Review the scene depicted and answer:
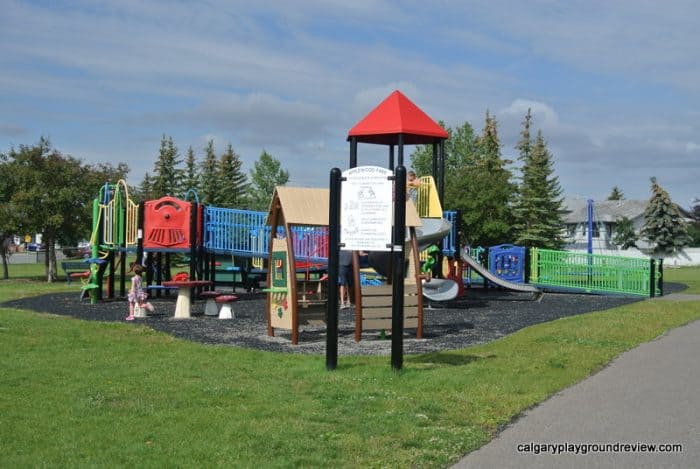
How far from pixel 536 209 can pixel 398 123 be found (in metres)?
39.6

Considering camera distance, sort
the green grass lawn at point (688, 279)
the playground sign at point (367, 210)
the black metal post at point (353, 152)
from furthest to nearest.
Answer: the green grass lawn at point (688, 279)
the black metal post at point (353, 152)
the playground sign at point (367, 210)

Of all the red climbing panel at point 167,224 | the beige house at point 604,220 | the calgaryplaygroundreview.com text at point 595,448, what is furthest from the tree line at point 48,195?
the beige house at point 604,220

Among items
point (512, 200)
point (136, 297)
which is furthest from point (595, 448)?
point (512, 200)

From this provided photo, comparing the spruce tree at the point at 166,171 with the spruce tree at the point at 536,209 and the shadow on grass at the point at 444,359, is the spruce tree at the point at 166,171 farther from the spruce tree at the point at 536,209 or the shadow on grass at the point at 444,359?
the shadow on grass at the point at 444,359

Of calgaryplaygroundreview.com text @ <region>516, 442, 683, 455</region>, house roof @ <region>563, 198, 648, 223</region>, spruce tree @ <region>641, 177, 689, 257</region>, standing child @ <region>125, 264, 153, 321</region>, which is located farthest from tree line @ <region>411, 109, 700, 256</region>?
calgaryplaygroundreview.com text @ <region>516, 442, 683, 455</region>

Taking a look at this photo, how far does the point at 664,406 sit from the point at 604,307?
13640 mm

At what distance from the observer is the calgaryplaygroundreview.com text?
596 centimetres

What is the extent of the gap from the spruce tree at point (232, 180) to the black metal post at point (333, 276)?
189ft

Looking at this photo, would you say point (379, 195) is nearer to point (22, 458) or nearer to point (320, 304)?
point (320, 304)

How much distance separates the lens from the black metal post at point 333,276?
9.61 meters

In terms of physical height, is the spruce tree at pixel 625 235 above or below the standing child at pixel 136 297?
above

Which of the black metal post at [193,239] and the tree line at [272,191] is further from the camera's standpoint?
the tree line at [272,191]

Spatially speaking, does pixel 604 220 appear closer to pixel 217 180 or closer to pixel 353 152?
pixel 217 180

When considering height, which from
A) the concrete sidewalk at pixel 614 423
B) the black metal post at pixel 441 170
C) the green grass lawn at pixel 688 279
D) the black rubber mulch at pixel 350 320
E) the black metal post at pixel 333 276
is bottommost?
the green grass lawn at pixel 688 279
